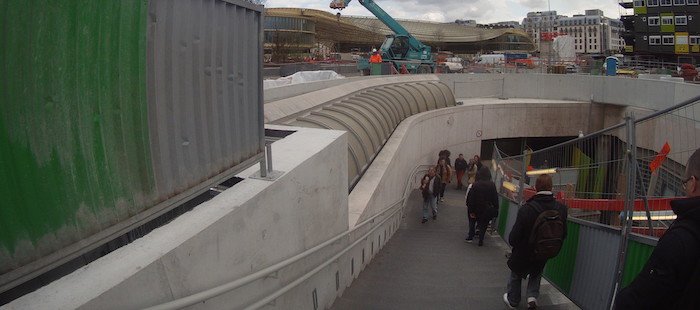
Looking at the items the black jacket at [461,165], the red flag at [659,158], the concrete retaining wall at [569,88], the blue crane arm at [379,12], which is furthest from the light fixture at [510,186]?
the blue crane arm at [379,12]

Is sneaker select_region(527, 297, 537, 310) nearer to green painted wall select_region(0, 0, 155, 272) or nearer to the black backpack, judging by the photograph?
the black backpack

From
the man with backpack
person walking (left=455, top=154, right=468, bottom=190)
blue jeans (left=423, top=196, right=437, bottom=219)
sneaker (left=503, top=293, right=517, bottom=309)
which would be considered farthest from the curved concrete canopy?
the man with backpack

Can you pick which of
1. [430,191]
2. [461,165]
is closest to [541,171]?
[430,191]

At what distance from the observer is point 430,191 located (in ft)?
34.1

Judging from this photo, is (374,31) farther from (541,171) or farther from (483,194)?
(541,171)

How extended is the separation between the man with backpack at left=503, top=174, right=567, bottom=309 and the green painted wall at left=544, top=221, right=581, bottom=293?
362 mm

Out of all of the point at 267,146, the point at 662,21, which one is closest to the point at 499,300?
the point at 267,146

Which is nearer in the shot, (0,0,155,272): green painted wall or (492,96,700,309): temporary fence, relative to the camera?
(0,0,155,272): green painted wall

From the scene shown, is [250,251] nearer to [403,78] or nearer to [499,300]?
[499,300]

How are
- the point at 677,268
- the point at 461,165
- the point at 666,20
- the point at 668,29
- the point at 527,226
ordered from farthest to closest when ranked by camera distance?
the point at 668,29 < the point at 666,20 < the point at 461,165 < the point at 527,226 < the point at 677,268

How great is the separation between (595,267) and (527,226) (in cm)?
71

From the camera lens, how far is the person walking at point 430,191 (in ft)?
33.8

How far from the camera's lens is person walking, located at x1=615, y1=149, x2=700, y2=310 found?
7.61ft

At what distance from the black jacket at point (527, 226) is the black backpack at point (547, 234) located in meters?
0.08
